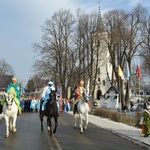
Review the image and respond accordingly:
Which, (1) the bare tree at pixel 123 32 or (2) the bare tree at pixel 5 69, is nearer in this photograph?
(1) the bare tree at pixel 123 32

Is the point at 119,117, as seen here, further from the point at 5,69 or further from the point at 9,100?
the point at 5,69

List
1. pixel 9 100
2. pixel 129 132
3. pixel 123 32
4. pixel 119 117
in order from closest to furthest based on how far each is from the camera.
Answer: pixel 9 100 → pixel 129 132 → pixel 119 117 → pixel 123 32

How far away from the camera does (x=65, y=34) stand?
61000 millimetres

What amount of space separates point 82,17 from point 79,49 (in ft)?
18.1

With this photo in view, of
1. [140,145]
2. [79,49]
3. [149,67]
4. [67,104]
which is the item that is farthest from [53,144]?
[79,49]

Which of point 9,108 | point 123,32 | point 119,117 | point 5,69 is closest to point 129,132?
point 9,108

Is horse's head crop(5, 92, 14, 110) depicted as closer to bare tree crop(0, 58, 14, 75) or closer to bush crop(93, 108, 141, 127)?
bush crop(93, 108, 141, 127)

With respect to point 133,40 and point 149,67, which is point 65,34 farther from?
point 149,67

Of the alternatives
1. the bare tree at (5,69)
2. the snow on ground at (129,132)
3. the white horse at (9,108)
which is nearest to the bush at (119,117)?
the snow on ground at (129,132)

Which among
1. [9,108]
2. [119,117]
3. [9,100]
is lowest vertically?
[119,117]

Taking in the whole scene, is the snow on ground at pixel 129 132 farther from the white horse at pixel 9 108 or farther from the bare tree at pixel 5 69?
the bare tree at pixel 5 69

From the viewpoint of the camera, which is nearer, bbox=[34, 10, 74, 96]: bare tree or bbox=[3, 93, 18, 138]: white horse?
bbox=[3, 93, 18, 138]: white horse

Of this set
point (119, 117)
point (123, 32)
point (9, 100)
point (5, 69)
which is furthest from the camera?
point (5, 69)

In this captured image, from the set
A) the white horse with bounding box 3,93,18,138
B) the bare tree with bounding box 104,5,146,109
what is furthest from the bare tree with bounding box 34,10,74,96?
the white horse with bounding box 3,93,18,138
